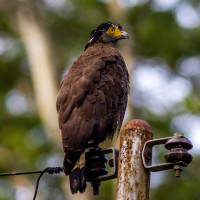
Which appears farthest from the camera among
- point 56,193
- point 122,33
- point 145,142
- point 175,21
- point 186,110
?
point 175,21

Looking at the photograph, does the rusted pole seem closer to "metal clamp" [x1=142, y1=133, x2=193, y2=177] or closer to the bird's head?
"metal clamp" [x1=142, y1=133, x2=193, y2=177]

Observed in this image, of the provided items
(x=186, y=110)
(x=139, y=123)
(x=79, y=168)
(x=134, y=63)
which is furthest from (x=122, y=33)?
(x=186, y=110)

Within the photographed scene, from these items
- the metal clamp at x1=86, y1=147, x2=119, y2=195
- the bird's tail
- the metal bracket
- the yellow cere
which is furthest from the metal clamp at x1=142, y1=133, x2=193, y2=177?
the yellow cere

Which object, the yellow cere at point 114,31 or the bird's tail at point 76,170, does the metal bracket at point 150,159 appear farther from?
the yellow cere at point 114,31

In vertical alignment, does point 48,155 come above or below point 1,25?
below

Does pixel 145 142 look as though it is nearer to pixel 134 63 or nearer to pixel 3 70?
pixel 134 63

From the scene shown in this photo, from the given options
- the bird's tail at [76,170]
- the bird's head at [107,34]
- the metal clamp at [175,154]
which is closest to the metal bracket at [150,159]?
Answer: the metal clamp at [175,154]

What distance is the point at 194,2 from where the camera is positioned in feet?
59.3

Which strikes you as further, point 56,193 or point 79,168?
point 56,193

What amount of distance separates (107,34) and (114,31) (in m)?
0.15

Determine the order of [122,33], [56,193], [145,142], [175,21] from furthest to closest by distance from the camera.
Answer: [175,21]
[56,193]
[122,33]
[145,142]

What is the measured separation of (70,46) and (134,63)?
3.59m

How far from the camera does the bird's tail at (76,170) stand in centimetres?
510

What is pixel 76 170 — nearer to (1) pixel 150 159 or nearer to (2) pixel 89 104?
(2) pixel 89 104
